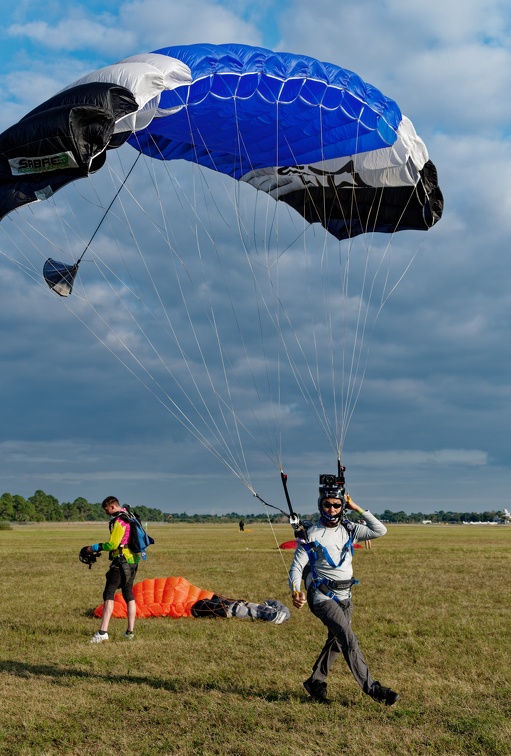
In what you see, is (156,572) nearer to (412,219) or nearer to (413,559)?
(413,559)

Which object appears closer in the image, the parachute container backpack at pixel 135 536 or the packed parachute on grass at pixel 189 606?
the parachute container backpack at pixel 135 536

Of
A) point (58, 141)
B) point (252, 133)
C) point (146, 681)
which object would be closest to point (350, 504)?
point (146, 681)

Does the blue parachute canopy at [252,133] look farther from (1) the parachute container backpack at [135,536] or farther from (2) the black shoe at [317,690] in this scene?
(2) the black shoe at [317,690]

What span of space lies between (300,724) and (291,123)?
8.31m

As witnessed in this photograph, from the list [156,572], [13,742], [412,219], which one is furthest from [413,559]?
[13,742]

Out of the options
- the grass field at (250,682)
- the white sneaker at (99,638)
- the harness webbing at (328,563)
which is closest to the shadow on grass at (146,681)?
the grass field at (250,682)

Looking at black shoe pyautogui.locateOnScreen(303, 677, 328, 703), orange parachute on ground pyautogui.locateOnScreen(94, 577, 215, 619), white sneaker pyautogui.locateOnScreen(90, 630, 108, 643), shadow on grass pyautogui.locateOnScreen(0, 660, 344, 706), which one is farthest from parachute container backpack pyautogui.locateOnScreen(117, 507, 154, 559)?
black shoe pyautogui.locateOnScreen(303, 677, 328, 703)

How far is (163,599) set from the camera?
1136 cm

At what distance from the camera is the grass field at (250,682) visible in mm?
5348

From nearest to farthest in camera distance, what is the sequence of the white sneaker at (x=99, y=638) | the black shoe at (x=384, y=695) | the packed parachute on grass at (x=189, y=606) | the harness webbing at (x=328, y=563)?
the black shoe at (x=384, y=695) < the harness webbing at (x=328, y=563) < the white sneaker at (x=99, y=638) < the packed parachute on grass at (x=189, y=606)

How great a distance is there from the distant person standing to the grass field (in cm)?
30

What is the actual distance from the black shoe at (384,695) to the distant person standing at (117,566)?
3.87 metres

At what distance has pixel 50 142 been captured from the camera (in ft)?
26.6

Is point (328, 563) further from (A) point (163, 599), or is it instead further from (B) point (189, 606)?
(A) point (163, 599)
